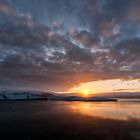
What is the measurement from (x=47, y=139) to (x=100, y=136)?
5.03m

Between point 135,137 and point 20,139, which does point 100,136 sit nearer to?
point 135,137

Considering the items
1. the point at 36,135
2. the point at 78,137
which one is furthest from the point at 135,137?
the point at 36,135

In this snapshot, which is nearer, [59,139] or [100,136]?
[59,139]

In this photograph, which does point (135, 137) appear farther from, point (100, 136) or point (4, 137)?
point (4, 137)

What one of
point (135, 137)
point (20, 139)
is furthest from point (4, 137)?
point (135, 137)

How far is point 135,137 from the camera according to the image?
1798cm

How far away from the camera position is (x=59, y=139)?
17.5 m

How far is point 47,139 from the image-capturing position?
56.7ft

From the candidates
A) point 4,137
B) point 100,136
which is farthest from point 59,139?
point 4,137

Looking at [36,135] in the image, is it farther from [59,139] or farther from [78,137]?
[78,137]

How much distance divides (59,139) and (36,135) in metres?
2.71

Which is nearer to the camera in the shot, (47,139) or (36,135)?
(47,139)

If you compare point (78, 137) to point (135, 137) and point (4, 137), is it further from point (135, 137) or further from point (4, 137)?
point (4, 137)

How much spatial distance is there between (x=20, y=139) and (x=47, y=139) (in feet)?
7.73
